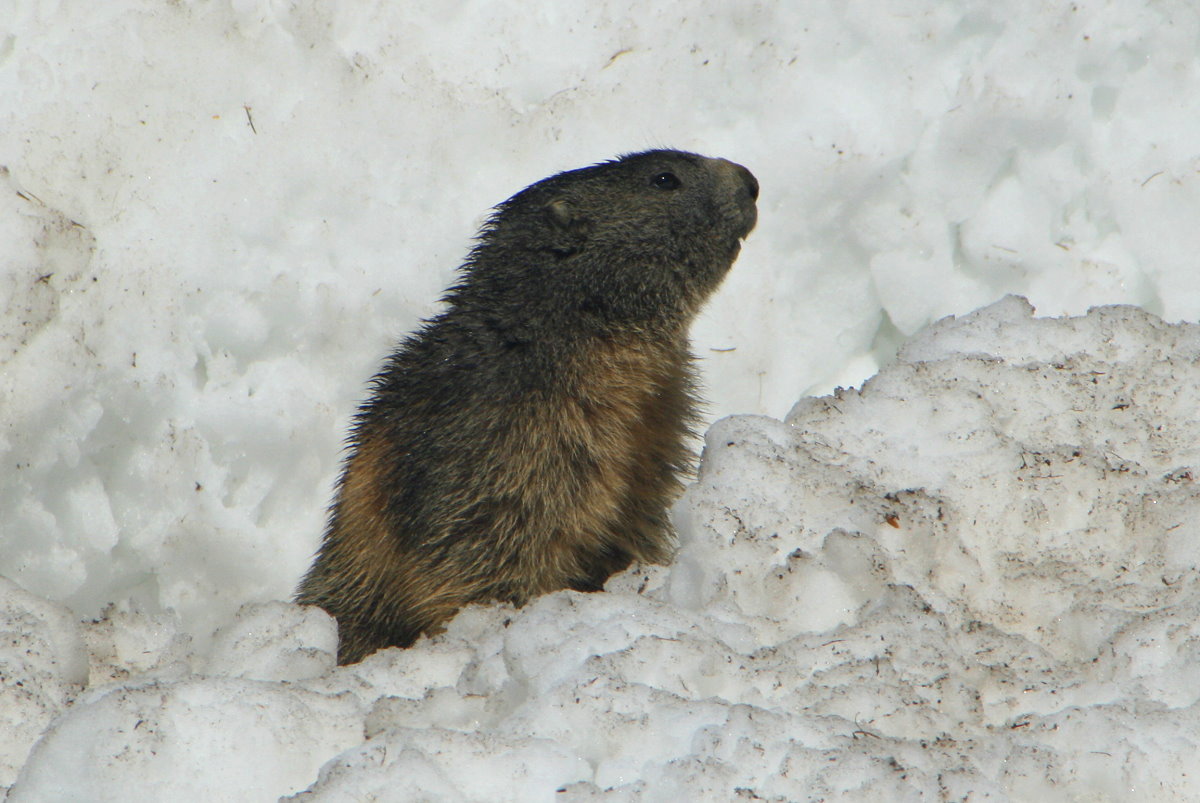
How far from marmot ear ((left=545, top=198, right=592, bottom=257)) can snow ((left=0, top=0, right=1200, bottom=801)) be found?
3.26ft

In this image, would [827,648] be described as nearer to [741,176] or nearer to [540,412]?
[540,412]

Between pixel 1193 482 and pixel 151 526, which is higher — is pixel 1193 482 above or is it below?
above

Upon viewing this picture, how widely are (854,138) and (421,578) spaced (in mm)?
2692

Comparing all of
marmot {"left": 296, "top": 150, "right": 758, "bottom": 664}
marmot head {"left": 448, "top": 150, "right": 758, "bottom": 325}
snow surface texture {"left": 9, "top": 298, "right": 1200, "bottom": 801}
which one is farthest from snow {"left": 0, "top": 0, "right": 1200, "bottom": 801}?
marmot head {"left": 448, "top": 150, "right": 758, "bottom": 325}

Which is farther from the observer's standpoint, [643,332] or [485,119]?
[485,119]

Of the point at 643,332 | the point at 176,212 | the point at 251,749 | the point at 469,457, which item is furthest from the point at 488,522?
the point at 176,212

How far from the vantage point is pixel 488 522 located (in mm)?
3902

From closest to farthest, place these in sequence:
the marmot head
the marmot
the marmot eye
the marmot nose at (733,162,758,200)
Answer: the marmot < the marmot head < the marmot eye < the marmot nose at (733,162,758,200)

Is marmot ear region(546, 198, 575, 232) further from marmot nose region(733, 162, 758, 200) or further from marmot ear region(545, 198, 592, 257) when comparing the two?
marmot nose region(733, 162, 758, 200)

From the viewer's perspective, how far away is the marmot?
12.8 ft

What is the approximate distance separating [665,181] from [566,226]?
40 cm

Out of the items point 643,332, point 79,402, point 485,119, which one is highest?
point 485,119

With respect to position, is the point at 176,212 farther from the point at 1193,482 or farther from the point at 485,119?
the point at 1193,482

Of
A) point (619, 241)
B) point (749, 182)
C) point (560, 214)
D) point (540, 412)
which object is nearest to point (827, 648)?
point (540, 412)
